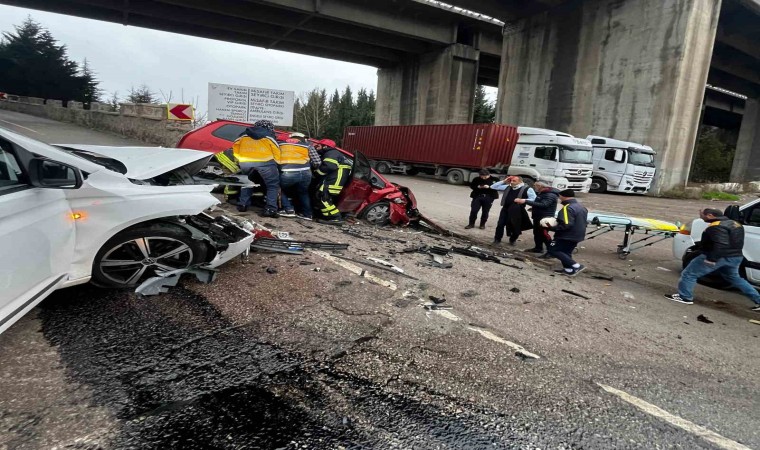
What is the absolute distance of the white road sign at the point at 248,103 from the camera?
39.1 ft

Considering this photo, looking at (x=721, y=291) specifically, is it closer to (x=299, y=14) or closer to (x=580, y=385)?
(x=580, y=385)

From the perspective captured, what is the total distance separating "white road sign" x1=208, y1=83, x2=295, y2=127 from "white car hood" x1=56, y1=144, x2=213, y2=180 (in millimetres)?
7968

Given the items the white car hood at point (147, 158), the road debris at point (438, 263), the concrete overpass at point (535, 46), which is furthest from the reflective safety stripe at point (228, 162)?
the concrete overpass at point (535, 46)

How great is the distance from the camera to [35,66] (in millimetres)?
33219

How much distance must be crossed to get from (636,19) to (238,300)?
2392 centimetres

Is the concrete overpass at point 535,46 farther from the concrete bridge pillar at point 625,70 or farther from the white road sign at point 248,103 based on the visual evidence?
the white road sign at point 248,103

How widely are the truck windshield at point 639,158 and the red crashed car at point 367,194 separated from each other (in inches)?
607

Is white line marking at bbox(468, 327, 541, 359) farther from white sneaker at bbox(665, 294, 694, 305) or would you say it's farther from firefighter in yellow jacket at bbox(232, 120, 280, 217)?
firefighter in yellow jacket at bbox(232, 120, 280, 217)

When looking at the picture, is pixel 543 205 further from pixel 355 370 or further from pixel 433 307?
pixel 355 370

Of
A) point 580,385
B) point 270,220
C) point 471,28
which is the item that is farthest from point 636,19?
point 580,385

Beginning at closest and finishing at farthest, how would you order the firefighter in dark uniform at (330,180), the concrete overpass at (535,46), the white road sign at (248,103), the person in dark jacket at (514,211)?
1. the firefighter in dark uniform at (330,180)
2. the person in dark jacket at (514,211)
3. the white road sign at (248,103)
4. the concrete overpass at (535,46)

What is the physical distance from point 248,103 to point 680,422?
487 inches

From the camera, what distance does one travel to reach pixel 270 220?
249 inches

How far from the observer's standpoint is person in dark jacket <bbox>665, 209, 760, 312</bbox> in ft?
15.7
